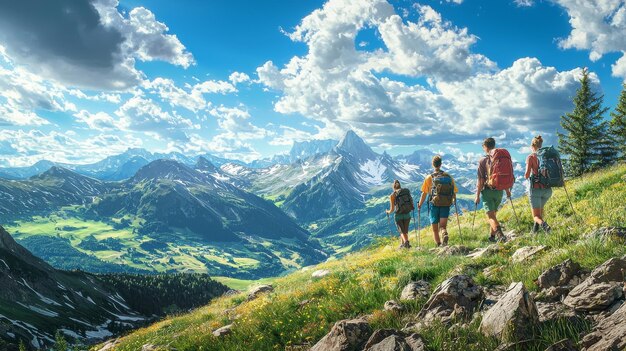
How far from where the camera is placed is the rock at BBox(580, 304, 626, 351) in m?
4.03

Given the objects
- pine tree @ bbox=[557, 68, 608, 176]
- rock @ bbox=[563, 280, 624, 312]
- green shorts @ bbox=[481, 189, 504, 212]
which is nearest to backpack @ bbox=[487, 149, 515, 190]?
green shorts @ bbox=[481, 189, 504, 212]

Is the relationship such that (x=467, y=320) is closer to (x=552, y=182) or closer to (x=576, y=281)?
(x=576, y=281)

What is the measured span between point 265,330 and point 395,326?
3.18m

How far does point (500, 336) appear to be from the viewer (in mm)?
4969

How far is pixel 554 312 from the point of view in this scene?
5133mm

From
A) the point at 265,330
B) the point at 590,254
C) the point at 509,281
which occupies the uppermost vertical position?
the point at 590,254

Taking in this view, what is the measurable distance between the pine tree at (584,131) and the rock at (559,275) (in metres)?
48.9

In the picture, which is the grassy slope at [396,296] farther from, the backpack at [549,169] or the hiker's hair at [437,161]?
the hiker's hair at [437,161]

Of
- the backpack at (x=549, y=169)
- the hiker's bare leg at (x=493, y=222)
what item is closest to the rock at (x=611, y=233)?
the backpack at (x=549, y=169)

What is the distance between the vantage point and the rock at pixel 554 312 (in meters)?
5.02

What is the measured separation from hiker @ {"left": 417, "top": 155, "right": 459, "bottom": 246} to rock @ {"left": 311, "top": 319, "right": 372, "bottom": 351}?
30.5 ft

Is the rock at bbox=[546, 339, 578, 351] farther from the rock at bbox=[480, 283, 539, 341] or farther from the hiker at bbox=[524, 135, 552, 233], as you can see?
the hiker at bbox=[524, 135, 552, 233]

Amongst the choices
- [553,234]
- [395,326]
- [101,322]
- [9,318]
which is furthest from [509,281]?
[101,322]

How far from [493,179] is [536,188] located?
1354mm
